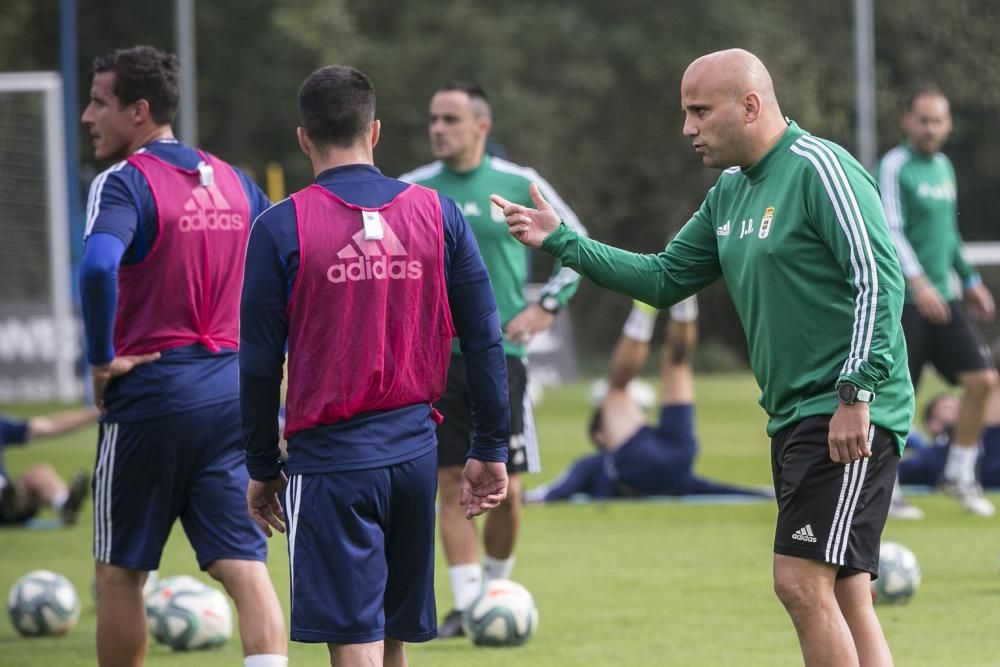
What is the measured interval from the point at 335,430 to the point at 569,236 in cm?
107

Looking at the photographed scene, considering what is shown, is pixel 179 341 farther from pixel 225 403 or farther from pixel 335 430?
pixel 335 430

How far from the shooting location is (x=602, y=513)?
39.1 ft

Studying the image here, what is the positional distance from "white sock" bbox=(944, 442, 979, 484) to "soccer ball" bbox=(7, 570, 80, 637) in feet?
19.8

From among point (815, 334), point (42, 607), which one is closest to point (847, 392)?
point (815, 334)

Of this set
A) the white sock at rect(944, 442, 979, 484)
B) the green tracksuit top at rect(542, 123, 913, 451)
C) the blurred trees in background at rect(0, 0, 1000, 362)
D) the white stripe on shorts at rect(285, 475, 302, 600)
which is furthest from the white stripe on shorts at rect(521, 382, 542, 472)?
the blurred trees in background at rect(0, 0, 1000, 362)

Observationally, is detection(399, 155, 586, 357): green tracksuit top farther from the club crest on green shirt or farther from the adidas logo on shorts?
the adidas logo on shorts

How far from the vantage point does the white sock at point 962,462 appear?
1111 centimetres

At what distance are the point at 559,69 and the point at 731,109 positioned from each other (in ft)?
76.7

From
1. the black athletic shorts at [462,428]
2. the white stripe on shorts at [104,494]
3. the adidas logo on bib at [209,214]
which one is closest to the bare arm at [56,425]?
the black athletic shorts at [462,428]

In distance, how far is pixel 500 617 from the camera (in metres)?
7.22

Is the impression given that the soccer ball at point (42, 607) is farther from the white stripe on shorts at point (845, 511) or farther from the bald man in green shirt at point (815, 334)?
the white stripe on shorts at point (845, 511)

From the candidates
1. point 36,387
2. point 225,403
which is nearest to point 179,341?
point 225,403

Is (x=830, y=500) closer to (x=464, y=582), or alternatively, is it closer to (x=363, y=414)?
(x=363, y=414)

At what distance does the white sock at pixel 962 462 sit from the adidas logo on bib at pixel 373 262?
7243 millimetres
